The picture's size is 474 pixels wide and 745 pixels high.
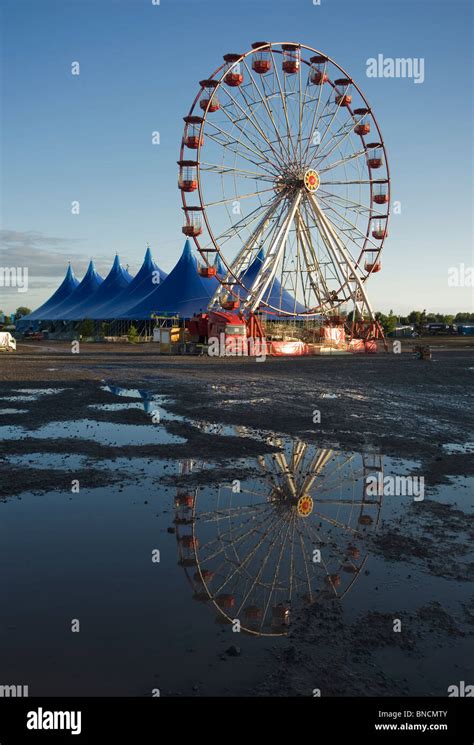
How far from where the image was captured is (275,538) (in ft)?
18.3

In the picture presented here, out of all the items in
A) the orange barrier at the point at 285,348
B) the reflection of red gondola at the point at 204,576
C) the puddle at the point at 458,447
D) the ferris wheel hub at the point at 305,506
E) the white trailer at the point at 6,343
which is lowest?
the reflection of red gondola at the point at 204,576

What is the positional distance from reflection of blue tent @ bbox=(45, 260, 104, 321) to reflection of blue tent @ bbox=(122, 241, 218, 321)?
18.2 meters

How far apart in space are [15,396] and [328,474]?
10.7 meters

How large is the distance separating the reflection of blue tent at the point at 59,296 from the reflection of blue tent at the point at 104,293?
5956mm

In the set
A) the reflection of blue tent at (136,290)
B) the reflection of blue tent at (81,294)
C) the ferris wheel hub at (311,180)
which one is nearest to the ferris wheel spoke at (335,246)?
the ferris wheel hub at (311,180)

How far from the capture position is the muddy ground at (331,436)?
3.67 metres

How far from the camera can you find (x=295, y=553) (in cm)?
523

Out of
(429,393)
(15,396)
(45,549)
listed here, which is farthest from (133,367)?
(45,549)

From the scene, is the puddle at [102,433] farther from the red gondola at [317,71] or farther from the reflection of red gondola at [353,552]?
the red gondola at [317,71]

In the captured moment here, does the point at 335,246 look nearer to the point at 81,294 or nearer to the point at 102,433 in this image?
the point at 102,433

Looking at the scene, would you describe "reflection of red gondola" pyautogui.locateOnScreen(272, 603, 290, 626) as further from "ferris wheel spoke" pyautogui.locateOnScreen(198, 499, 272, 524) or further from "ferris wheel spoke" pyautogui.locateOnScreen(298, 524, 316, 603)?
"ferris wheel spoke" pyautogui.locateOnScreen(198, 499, 272, 524)

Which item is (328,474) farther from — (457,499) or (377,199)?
(377,199)

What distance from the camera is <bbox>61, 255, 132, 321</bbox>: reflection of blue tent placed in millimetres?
68375

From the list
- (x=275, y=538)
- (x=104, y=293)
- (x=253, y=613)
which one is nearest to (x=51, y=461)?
(x=275, y=538)
